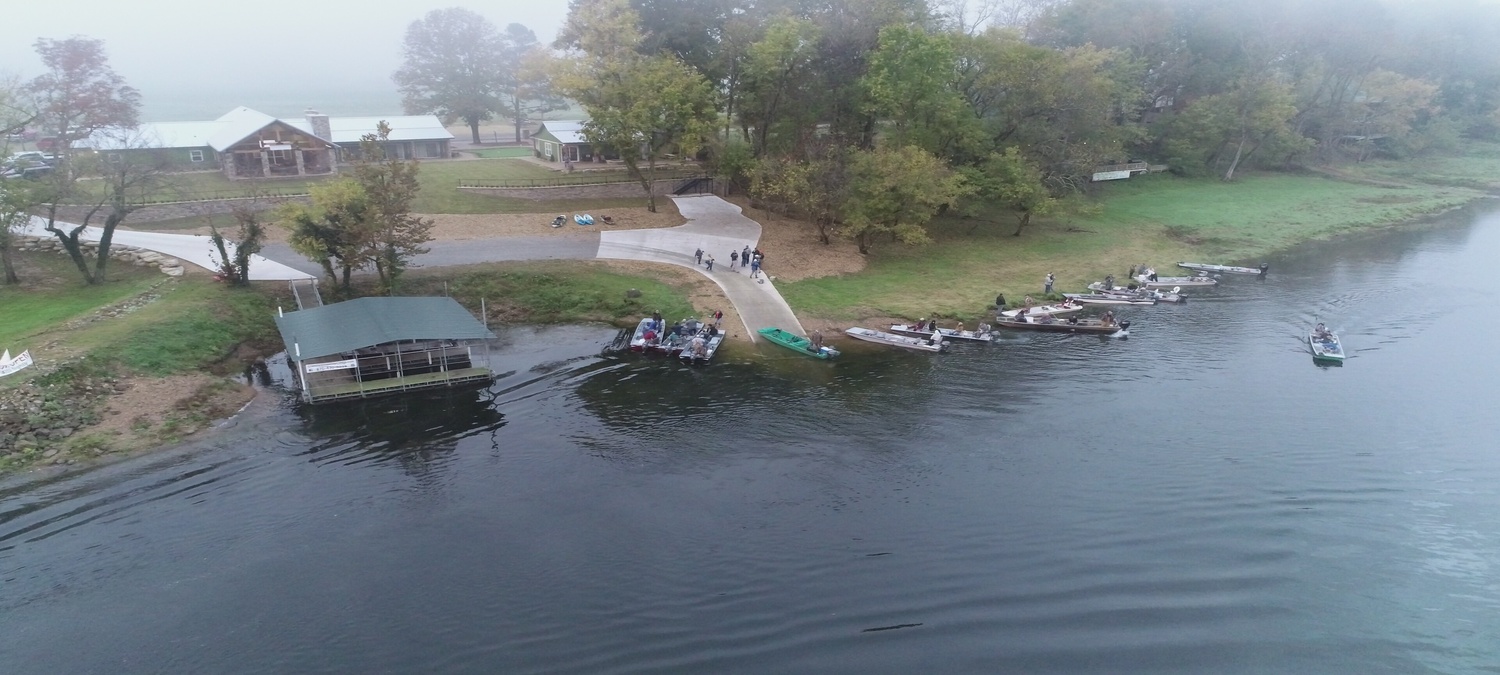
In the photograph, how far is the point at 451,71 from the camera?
262 feet

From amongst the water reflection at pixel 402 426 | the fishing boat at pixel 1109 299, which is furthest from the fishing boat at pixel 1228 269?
the water reflection at pixel 402 426

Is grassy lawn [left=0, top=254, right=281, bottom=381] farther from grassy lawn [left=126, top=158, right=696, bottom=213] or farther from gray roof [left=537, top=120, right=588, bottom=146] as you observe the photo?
gray roof [left=537, top=120, right=588, bottom=146]

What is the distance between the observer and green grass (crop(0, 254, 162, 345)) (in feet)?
101

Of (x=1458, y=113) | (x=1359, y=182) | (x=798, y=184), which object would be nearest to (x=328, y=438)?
(x=798, y=184)

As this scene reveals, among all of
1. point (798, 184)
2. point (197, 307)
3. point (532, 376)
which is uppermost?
point (798, 184)

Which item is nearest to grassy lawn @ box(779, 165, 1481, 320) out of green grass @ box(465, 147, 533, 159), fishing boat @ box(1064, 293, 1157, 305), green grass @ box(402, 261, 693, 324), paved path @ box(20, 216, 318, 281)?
fishing boat @ box(1064, 293, 1157, 305)

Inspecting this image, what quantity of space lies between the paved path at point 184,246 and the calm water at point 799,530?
39.8 feet

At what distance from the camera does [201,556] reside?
19.9 metres

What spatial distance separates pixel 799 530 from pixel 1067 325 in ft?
74.8

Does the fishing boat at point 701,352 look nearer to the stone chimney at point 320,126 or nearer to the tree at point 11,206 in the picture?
the tree at point 11,206

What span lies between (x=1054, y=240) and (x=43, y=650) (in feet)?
175

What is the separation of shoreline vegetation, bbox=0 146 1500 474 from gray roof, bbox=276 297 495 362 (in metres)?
3.23

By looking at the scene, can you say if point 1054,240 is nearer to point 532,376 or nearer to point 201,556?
point 532,376

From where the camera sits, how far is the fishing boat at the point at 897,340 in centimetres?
3556
